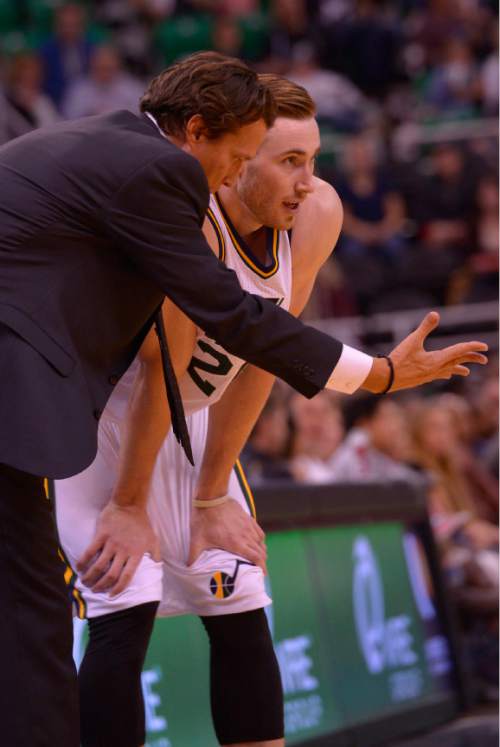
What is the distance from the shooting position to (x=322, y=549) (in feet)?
20.3

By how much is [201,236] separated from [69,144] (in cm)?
32

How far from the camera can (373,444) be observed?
814 cm

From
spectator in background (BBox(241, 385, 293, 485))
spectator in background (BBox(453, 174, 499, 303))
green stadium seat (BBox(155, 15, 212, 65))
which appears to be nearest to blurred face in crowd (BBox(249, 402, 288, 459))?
spectator in background (BBox(241, 385, 293, 485))

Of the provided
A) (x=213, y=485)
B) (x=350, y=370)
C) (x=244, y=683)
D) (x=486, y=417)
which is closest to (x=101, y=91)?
(x=486, y=417)

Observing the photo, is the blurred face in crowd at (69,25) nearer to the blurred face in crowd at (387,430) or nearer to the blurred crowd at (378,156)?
the blurred crowd at (378,156)

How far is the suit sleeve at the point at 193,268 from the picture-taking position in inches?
104

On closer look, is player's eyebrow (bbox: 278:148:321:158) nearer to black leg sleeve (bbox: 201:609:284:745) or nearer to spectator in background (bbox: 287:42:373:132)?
black leg sleeve (bbox: 201:609:284:745)

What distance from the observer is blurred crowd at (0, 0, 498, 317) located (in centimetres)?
1118

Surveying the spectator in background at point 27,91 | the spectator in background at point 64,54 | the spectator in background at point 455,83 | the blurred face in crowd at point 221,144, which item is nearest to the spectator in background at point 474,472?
the spectator in background at point 27,91

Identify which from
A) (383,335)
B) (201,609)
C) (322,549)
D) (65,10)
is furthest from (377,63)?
(201,609)

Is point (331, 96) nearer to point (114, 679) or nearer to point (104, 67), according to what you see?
point (104, 67)

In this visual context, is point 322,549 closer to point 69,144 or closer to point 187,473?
point 187,473

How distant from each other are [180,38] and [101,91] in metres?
1.92

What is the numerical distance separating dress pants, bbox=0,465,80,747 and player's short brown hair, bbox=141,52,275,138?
2.69ft
